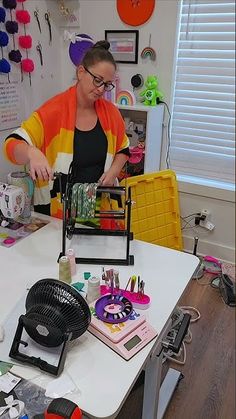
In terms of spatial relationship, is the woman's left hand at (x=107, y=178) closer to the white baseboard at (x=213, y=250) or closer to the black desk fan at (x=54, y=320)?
the black desk fan at (x=54, y=320)

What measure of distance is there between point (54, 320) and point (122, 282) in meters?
0.38

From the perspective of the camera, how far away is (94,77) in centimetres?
133

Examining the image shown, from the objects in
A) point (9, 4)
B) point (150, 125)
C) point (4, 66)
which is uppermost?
point (9, 4)

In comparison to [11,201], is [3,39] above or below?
above

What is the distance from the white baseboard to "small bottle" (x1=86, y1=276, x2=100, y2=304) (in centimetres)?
181

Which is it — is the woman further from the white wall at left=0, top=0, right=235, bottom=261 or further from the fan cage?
the white wall at left=0, top=0, right=235, bottom=261

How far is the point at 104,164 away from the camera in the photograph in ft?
5.01

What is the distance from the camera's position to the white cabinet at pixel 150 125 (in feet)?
7.57

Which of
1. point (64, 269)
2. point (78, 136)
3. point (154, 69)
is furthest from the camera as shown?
point (154, 69)

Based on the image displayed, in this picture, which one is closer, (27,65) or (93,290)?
(93,290)

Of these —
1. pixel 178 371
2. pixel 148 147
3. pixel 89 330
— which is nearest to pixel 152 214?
pixel 148 147

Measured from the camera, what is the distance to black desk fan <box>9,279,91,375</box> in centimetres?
81

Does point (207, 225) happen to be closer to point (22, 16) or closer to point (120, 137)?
point (120, 137)

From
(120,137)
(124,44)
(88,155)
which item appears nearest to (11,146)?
(88,155)
